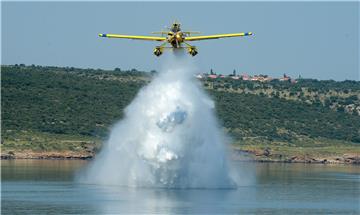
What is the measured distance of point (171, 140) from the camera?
12838cm

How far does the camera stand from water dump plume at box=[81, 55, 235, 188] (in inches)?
5064

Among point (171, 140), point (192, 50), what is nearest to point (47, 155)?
point (171, 140)

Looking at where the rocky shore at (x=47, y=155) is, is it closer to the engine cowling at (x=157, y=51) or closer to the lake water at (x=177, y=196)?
the lake water at (x=177, y=196)

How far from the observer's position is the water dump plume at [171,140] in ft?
422

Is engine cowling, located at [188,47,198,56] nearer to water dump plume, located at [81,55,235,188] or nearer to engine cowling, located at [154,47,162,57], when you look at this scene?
engine cowling, located at [154,47,162,57]

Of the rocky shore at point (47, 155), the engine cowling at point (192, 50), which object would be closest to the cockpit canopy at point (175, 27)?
the engine cowling at point (192, 50)

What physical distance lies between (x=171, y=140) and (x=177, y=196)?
7241mm

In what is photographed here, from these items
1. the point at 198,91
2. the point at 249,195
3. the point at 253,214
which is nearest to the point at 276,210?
the point at 253,214

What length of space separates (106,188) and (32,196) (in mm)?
11700

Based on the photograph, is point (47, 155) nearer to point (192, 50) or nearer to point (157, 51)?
point (157, 51)

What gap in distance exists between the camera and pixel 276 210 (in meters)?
116

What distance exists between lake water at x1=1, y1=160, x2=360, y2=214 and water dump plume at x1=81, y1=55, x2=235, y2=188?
1814mm

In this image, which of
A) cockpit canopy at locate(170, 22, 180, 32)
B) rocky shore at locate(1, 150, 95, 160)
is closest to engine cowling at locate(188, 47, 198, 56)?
cockpit canopy at locate(170, 22, 180, 32)

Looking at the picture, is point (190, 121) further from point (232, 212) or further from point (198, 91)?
point (232, 212)
